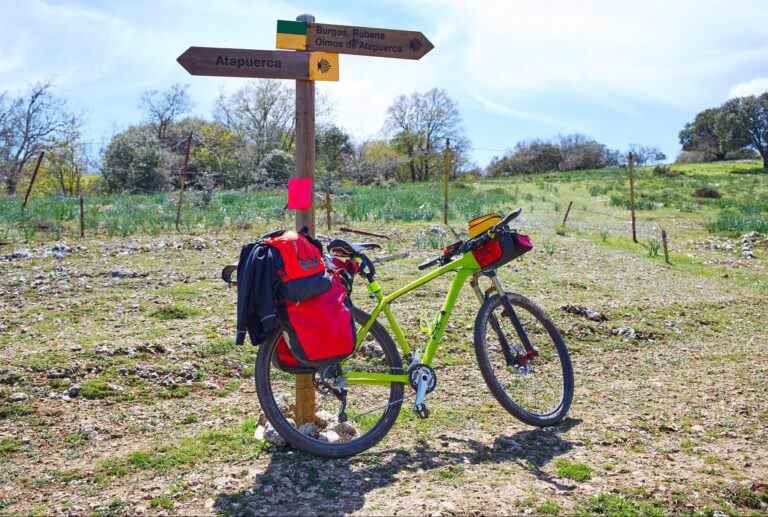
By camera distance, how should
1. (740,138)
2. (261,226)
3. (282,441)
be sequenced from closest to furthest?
(282,441)
(261,226)
(740,138)

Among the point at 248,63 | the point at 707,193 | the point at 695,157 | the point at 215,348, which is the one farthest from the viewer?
the point at 695,157

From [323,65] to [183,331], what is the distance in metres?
3.03

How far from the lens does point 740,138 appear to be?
5641 cm

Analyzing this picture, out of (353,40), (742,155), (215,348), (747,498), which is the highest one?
(742,155)

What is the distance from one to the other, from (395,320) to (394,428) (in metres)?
0.70

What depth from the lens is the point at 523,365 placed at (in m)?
4.10

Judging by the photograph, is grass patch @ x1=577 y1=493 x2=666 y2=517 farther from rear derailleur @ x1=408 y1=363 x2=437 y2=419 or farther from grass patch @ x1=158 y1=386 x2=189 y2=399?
grass patch @ x1=158 y1=386 x2=189 y2=399

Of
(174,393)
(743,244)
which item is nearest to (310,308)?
Result: (174,393)

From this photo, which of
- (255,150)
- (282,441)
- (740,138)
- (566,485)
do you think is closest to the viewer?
(566,485)

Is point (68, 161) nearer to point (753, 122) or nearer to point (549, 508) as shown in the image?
point (549, 508)

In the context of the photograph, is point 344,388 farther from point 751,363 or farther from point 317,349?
point 751,363

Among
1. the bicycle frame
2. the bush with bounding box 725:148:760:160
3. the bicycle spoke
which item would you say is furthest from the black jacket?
the bush with bounding box 725:148:760:160

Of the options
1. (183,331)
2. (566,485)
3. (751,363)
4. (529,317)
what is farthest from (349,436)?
(751,363)

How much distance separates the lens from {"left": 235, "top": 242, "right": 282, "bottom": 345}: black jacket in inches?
123
